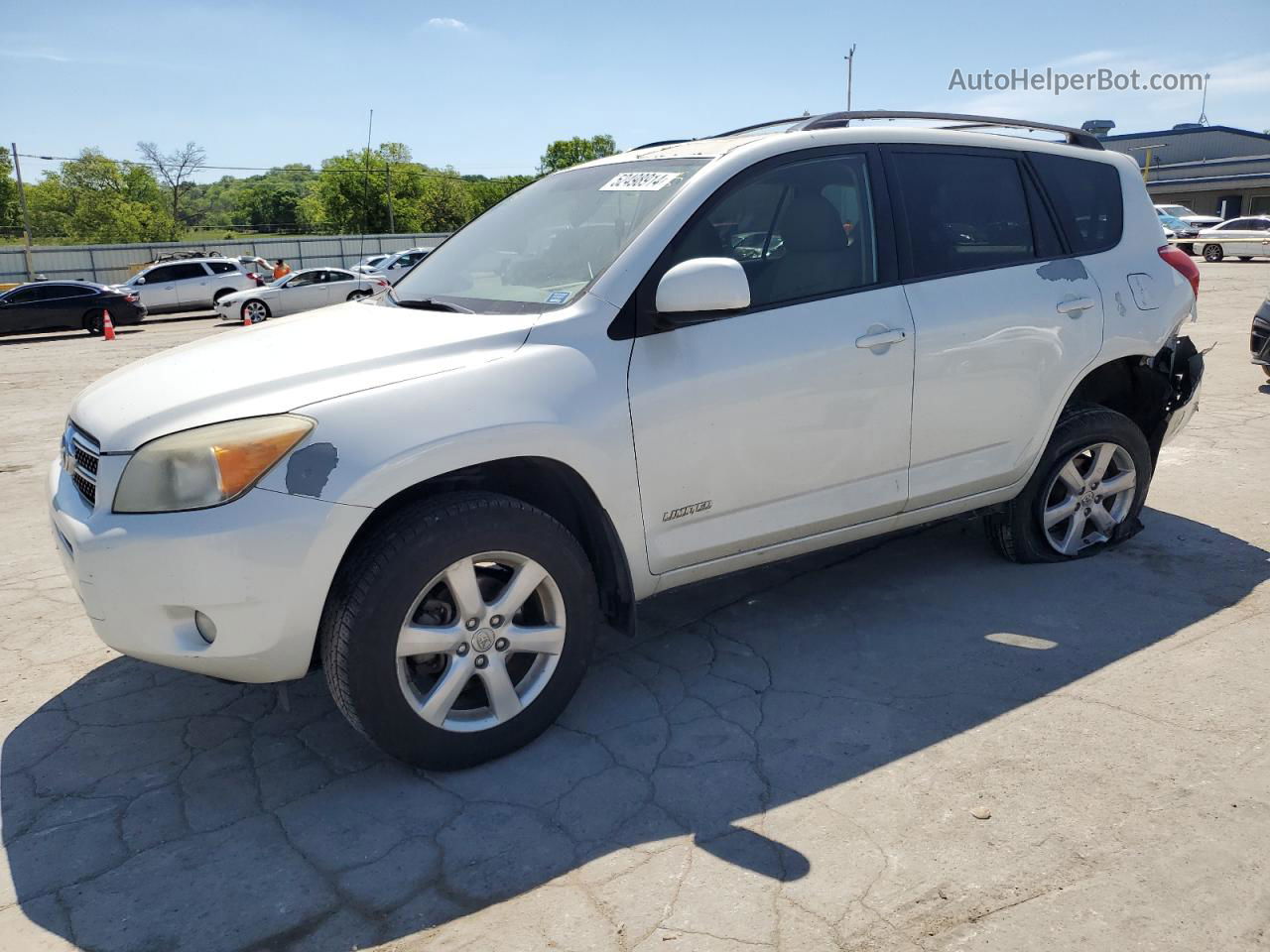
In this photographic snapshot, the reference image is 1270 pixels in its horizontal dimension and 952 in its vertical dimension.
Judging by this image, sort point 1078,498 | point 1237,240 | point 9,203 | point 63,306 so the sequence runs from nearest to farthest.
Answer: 1. point 1078,498
2. point 63,306
3. point 1237,240
4. point 9,203

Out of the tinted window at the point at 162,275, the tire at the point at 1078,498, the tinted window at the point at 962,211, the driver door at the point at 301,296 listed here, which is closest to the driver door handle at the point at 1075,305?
the tinted window at the point at 962,211

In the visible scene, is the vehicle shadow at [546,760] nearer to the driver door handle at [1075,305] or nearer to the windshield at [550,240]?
the driver door handle at [1075,305]

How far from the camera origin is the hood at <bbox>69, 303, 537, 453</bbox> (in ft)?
9.04

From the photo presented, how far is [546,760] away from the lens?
306 cm

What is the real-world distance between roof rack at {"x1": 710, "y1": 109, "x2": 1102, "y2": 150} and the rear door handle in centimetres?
82

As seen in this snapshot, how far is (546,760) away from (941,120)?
2990mm

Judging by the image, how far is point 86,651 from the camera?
4000 millimetres

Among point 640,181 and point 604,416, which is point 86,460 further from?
point 640,181

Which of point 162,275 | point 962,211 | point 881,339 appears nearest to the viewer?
point 881,339

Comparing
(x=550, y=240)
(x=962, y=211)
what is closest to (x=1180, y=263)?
(x=962, y=211)

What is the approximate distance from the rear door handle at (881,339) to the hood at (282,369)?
119 cm

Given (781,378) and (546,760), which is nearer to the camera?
(546,760)

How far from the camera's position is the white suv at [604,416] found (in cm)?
269

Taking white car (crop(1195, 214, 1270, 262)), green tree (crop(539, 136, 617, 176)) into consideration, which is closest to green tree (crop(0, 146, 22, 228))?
green tree (crop(539, 136, 617, 176))
